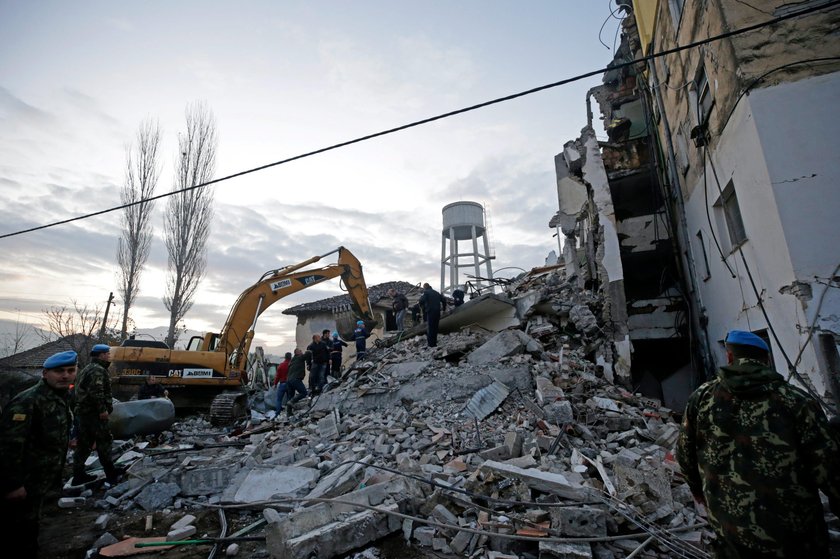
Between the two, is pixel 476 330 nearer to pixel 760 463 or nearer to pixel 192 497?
pixel 192 497

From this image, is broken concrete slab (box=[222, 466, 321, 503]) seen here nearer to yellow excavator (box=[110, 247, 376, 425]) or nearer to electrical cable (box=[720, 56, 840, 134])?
yellow excavator (box=[110, 247, 376, 425])

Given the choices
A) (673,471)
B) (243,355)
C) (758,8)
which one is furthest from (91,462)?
(758,8)

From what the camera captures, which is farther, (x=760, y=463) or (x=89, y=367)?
(x=89, y=367)

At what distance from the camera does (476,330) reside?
10344 mm

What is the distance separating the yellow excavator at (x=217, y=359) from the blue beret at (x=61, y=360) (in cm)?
547

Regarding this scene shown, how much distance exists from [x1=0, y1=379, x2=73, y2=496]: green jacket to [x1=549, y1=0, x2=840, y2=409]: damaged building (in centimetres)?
527

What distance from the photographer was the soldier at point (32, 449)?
8.38ft

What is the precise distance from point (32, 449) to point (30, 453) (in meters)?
0.04

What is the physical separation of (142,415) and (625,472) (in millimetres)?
7063

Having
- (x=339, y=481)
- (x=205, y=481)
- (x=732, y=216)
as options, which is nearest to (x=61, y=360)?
(x=205, y=481)

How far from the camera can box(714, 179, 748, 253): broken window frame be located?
636 cm

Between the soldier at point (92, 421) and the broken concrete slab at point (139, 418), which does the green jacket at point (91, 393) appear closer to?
the soldier at point (92, 421)

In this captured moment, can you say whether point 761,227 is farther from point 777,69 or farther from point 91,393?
point 91,393

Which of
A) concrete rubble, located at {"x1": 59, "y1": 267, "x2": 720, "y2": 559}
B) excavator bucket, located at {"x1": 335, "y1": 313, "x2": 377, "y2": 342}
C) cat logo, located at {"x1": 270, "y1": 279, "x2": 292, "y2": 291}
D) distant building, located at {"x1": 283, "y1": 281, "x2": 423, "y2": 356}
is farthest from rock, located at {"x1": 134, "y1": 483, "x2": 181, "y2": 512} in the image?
distant building, located at {"x1": 283, "y1": 281, "x2": 423, "y2": 356}
